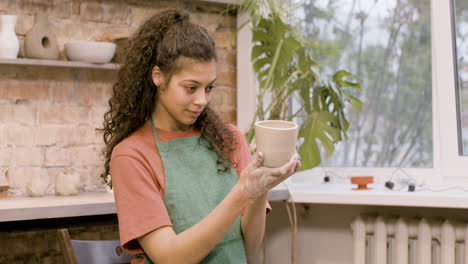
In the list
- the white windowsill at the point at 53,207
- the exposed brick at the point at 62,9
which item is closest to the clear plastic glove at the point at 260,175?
the white windowsill at the point at 53,207

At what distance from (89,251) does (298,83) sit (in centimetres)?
138

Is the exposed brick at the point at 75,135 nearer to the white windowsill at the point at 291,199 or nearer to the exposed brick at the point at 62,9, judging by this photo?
the white windowsill at the point at 291,199

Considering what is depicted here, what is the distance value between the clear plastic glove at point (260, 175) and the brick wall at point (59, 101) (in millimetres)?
1549

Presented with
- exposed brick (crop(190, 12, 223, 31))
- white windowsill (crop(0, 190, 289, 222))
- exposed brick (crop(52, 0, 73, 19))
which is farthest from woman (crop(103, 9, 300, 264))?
exposed brick (crop(190, 12, 223, 31))

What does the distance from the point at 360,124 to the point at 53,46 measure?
4.67 ft

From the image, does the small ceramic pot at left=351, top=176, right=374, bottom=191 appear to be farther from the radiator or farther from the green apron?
the green apron

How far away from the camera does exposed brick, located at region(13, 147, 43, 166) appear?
7.79 feet

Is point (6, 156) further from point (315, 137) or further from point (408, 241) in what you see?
point (408, 241)

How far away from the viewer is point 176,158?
1280 mm

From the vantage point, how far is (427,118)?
100 inches

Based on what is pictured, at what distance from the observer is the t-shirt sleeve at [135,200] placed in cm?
116

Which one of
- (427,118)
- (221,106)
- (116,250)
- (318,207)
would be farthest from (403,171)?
(116,250)

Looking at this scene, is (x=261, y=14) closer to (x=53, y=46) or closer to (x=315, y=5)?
(x=315, y=5)

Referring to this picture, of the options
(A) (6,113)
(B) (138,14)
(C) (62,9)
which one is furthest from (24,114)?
(B) (138,14)
